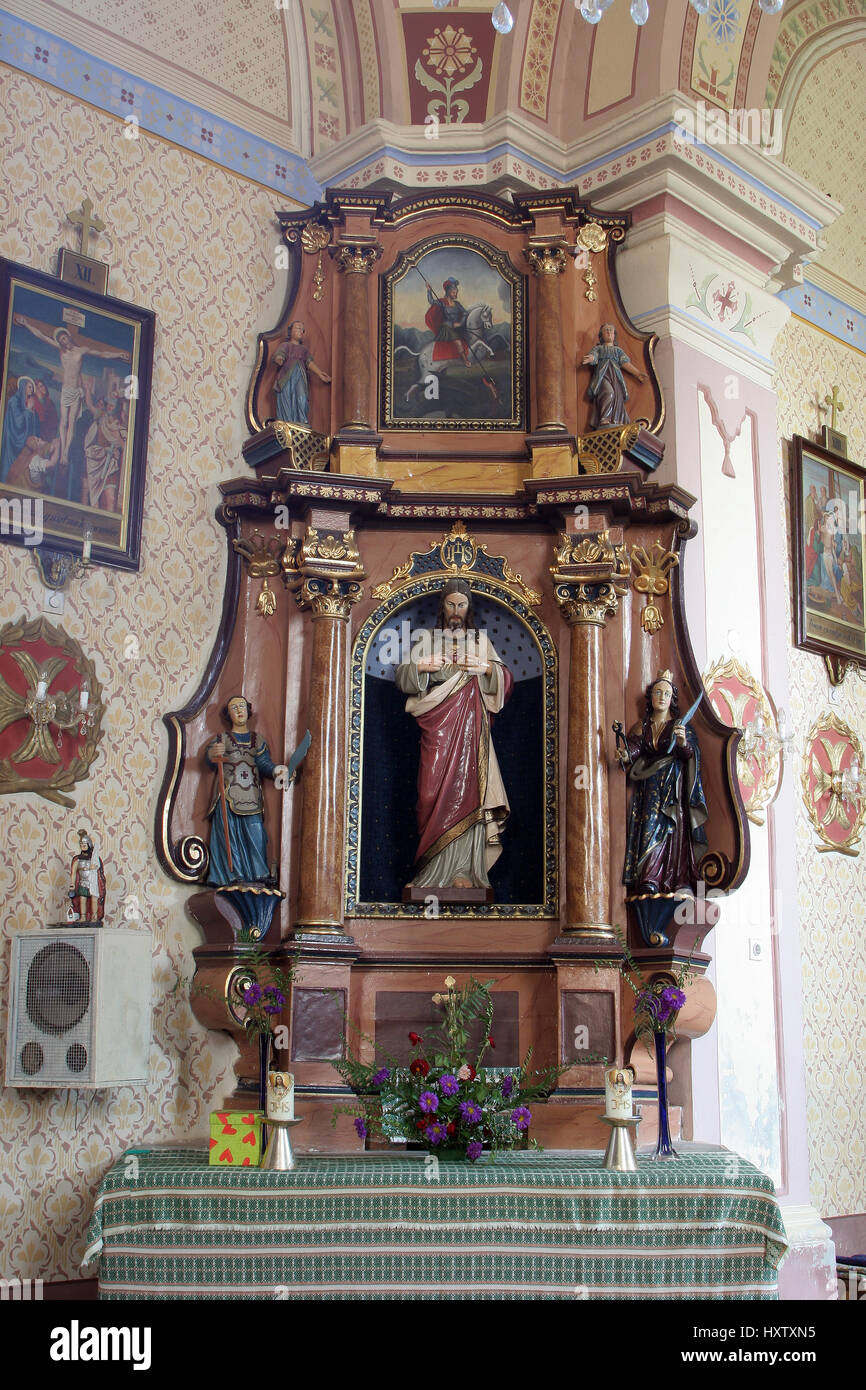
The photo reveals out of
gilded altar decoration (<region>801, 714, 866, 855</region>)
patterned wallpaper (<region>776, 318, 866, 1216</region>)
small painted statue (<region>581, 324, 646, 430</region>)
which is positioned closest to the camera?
small painted statue (<region>581, 324, 646, 430</region>)

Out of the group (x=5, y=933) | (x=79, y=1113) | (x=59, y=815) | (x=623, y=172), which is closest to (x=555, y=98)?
(x=623, y=172)

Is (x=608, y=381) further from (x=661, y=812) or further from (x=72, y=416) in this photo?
(x=72, y=416)

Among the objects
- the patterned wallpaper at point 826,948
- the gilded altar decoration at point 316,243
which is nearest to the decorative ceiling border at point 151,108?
the gilded altar decoration at point 316,243

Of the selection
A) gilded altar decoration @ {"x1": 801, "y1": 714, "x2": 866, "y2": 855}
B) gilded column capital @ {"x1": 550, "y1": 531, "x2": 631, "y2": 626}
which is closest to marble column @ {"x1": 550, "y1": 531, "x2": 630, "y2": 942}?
gilded column capital @ {"x1": 550, "y1": 531, "x2": 631, "y2": 626}

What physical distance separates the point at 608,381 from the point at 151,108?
3173 mm

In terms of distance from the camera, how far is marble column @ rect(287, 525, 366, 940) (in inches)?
303

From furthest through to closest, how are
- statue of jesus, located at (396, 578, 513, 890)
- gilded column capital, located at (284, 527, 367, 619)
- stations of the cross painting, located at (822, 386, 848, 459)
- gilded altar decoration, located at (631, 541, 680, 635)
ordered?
1. stations of the cross painting, located at (822, 386, 848, 459)
2. gilded altar decoration, located at (631, 541, 680, 635)
3. gilded column capital, located at (284, 527, 367, 619)
4. statue of jesus, located at (396, 578, 513, 890)

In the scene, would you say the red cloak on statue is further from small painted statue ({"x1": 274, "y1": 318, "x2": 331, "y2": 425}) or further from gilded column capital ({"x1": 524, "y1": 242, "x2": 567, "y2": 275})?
gilded column capital ({"x1": 524, "y1": 242, "x2": 567, "y2": 275})

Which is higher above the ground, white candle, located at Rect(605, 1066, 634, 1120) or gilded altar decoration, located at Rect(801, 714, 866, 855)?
gilded altar decoration, located at Rect(801, 714, 866, 855)

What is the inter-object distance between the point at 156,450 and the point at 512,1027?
380 cm

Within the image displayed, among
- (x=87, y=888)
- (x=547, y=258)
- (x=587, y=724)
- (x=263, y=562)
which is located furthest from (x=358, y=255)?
(x=87, y=888)

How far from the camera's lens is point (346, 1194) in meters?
6.12

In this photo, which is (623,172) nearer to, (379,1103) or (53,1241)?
(379,1103)

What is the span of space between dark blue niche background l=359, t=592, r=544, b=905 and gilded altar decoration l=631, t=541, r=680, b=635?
0.69m
